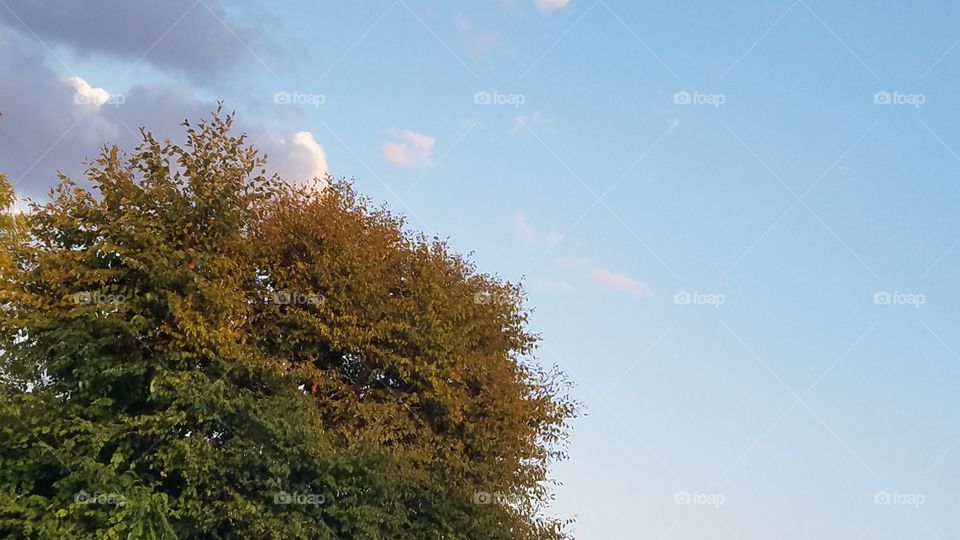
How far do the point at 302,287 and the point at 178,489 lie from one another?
6964 millimetres

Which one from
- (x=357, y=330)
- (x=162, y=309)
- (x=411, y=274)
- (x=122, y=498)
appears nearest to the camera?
(x=122, y=498)

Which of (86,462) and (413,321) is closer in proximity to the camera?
(86,462)

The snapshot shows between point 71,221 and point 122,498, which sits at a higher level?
point 71,221

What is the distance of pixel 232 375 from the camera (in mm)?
30734

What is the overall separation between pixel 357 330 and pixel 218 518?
6.88m

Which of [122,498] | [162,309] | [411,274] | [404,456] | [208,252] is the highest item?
[411,274]

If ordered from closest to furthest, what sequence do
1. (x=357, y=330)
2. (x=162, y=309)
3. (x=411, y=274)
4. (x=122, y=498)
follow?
(x=122, y=498) < (x=162, y=309) < (x=357, y=330) < (x=411, y=274)

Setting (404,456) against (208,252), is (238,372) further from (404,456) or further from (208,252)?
Answer: (404,456)

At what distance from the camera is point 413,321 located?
34.6 metres

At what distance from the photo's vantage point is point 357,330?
32969 mm

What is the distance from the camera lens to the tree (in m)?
29.4

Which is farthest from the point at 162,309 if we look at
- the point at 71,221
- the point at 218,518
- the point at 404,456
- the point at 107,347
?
the point at 404,456

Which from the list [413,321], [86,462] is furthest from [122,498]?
[413,321]

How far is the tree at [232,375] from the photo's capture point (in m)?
29.4
